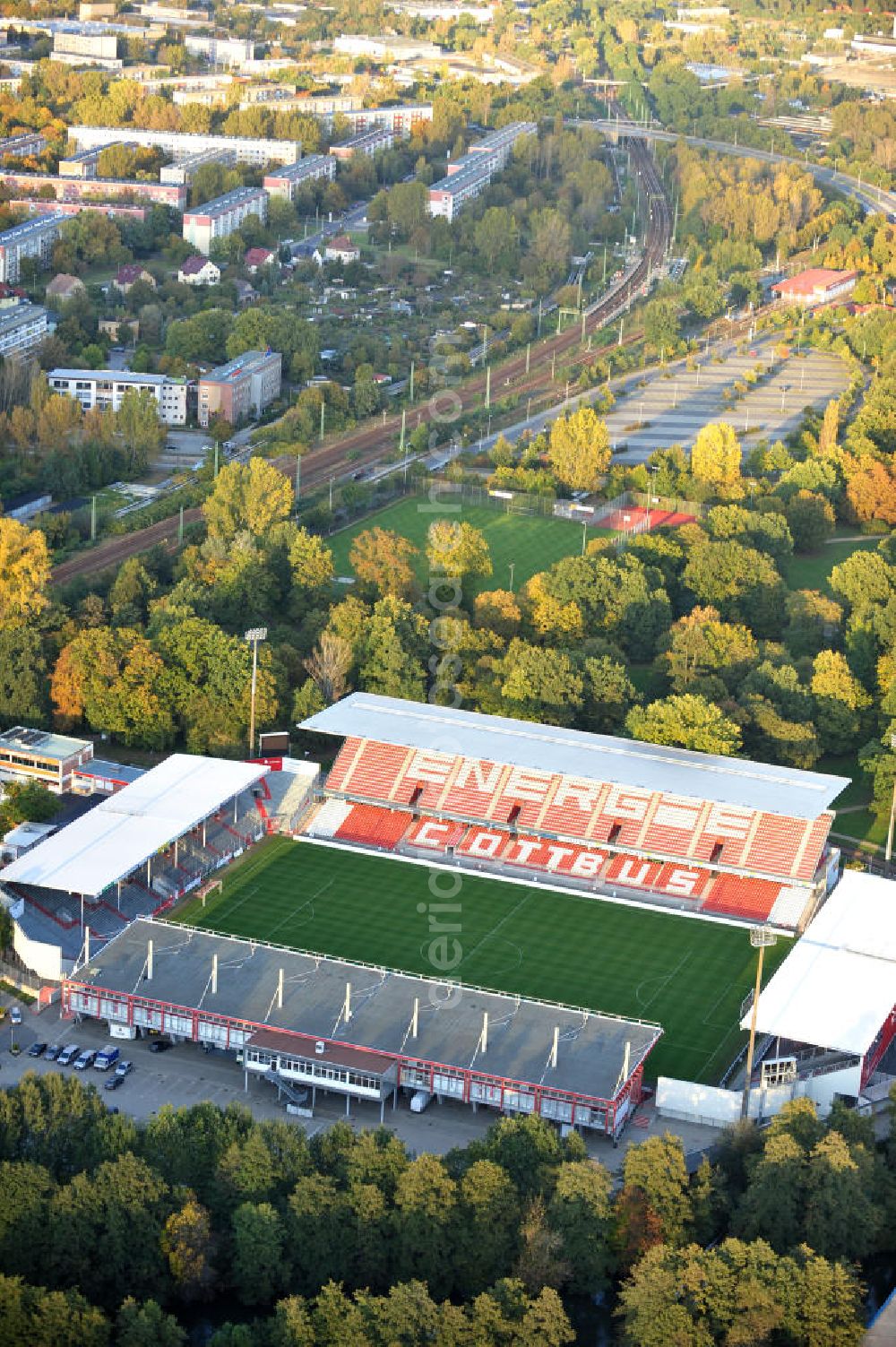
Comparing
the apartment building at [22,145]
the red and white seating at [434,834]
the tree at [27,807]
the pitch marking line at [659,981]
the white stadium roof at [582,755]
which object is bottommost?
the pitch marking line at [659,981]

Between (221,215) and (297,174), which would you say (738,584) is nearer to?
(221,215)

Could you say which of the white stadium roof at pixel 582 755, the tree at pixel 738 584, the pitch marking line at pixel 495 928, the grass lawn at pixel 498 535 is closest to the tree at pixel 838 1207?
the pitch marking line at pixel 495 928

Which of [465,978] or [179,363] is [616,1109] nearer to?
[465,978]

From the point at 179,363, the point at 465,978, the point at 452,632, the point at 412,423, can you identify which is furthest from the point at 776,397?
the point at 465,978

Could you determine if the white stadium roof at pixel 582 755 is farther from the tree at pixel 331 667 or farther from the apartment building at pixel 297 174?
the apartment building at pixel 297 174

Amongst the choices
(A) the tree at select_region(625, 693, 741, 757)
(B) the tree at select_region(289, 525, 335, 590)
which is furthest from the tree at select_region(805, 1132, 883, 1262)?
(B) the tree at select_region(289, 525, 335, 590)

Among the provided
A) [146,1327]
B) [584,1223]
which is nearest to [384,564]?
[584,1223]
